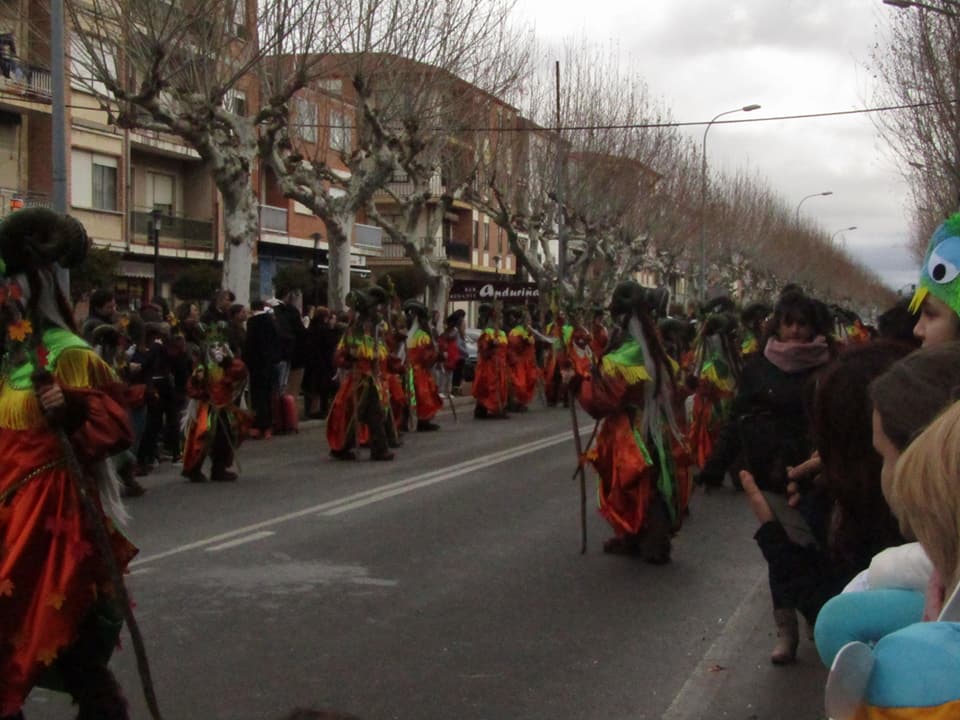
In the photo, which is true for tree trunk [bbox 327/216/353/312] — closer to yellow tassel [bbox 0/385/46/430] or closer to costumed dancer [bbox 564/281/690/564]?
costumed dancer [bbox 564/281/690/564]

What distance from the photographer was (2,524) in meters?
4.48

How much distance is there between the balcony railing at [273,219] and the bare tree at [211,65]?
→ 2050 cm

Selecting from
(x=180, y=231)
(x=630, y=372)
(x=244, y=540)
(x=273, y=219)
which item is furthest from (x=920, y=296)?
(x=273, y=219)

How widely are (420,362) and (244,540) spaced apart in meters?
9.01

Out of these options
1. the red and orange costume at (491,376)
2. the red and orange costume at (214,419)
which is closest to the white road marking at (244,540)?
the red and orange costume at (214,419)

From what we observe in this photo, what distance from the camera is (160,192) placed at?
133ft

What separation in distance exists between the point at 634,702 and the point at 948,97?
2422cm

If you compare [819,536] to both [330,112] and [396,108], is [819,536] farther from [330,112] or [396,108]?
[330,112]

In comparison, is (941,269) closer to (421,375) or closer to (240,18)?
(421,375)

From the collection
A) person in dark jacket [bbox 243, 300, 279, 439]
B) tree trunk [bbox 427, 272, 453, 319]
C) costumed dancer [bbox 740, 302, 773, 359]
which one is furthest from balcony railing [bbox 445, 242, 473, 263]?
costumed dancer [bbox 740, 302, 773, 359]

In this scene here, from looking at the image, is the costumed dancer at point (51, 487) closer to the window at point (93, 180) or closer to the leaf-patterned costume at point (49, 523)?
the leaf-patterned costume at point (49, 523)

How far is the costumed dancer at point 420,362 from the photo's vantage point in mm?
18062

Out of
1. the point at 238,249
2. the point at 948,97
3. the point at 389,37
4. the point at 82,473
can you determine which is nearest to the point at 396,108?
the point at 389,37

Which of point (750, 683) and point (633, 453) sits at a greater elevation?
point (633, 453)
